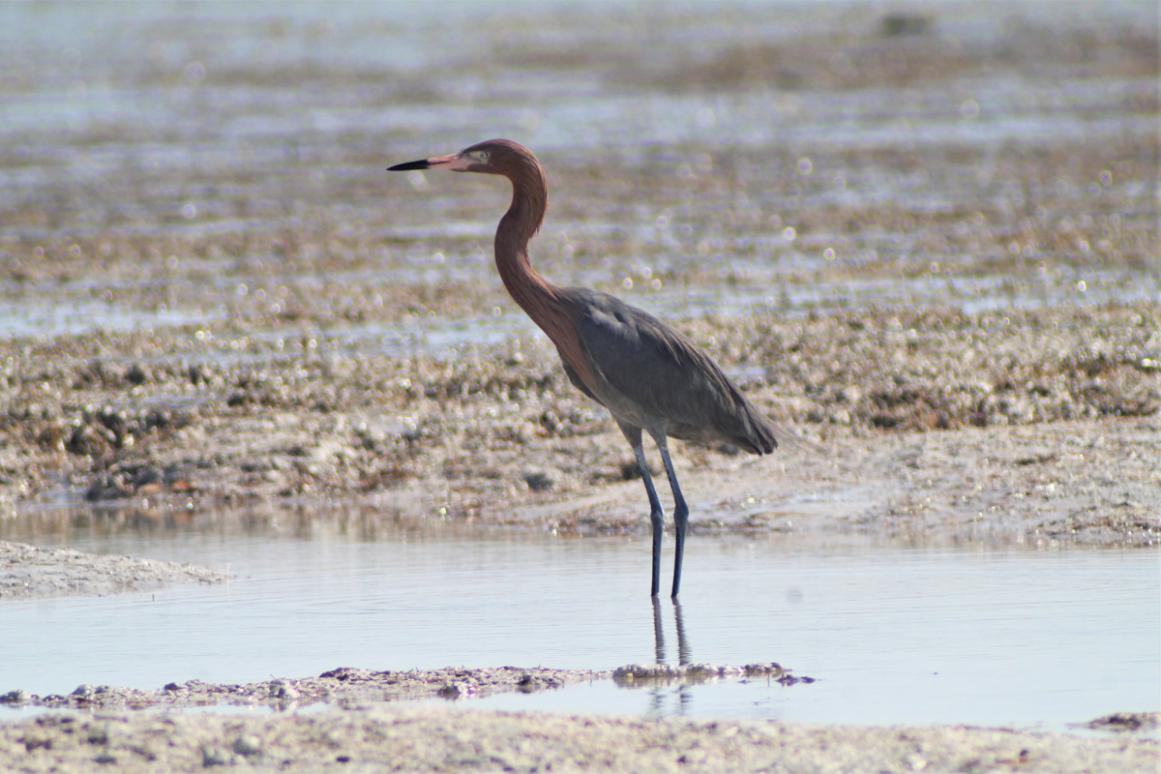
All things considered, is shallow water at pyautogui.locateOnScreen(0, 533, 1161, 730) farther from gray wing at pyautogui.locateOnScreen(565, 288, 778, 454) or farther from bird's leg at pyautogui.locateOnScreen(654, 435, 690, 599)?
gray wing at pyautogui.locateOnScreen(565, 288, 778, 454)

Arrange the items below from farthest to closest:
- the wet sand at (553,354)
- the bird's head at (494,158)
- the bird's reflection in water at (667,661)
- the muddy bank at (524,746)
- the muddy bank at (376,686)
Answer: the bird's head at (494,158), the muddy bank at (376,686), the bird's reflection in water at (667,661), the wet sand at (553,354), the muddy bank at (524,746)

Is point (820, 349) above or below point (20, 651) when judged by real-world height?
above

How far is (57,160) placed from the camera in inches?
1168

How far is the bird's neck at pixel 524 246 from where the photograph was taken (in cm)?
903

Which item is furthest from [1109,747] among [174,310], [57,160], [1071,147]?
[57,160]

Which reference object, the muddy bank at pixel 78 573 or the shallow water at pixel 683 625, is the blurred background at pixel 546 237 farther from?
the shallow water at pixel 683 625

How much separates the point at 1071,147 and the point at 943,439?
1751 centimetres

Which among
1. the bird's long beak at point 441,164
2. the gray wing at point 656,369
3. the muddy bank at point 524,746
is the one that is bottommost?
the muddy bank at point 524,746

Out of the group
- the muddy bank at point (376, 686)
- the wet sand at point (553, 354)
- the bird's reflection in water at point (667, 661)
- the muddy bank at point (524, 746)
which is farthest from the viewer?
the muddy bank at point (376, 686)

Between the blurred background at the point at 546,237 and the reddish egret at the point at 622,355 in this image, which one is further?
the blurred background at the point at 546,237

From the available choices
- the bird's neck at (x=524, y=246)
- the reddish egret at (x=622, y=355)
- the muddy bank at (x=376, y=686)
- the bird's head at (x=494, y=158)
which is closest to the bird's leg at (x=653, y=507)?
the reddish egret at (x=622, y=355)

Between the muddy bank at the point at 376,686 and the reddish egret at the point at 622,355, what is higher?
the reddish egret at the point at 622,355

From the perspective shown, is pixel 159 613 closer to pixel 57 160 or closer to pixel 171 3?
pixel 57 160

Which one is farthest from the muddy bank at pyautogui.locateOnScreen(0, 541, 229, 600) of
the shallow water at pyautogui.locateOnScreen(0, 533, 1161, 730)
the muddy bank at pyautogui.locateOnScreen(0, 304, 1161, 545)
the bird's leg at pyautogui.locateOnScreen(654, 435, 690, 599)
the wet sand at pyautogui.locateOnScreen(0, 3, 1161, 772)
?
the bird's leg at pyautogui.locateOnScreen(654, 435, 690, 599)
